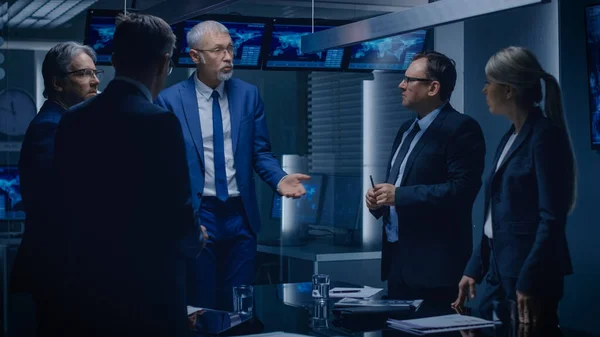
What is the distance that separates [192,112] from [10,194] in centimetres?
284

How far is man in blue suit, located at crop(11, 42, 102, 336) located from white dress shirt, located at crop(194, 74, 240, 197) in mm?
559

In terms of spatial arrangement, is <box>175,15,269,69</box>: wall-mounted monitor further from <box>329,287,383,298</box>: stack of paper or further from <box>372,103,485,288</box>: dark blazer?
<box>329,287,383,298</box>: stack of paper

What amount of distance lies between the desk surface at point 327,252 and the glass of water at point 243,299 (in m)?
3.10

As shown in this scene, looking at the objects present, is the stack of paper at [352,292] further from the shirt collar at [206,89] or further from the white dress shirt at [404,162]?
the shirt collar at [206,89]

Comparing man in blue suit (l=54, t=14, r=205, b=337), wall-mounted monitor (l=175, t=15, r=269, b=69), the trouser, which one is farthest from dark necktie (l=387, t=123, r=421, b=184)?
wall-mounted monitor (l=175, t=15, r=269, b=69)

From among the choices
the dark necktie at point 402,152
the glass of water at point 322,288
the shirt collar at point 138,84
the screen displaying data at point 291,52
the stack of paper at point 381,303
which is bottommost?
the stack of paper at point 381,303

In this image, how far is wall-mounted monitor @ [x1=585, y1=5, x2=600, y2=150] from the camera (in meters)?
4.43

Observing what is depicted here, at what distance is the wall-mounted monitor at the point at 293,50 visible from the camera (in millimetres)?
6125

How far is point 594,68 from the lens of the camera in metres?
4.45

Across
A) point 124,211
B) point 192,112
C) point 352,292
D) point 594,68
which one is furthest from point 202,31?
point 594,68

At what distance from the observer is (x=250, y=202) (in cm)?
362

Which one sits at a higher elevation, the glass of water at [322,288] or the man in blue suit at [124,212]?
the man in blue suit at [124,212]

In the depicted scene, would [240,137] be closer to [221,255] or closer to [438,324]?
[221,255]

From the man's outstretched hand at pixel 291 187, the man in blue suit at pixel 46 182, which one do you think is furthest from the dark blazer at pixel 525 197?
the man in blue suit at pixel 46 182
